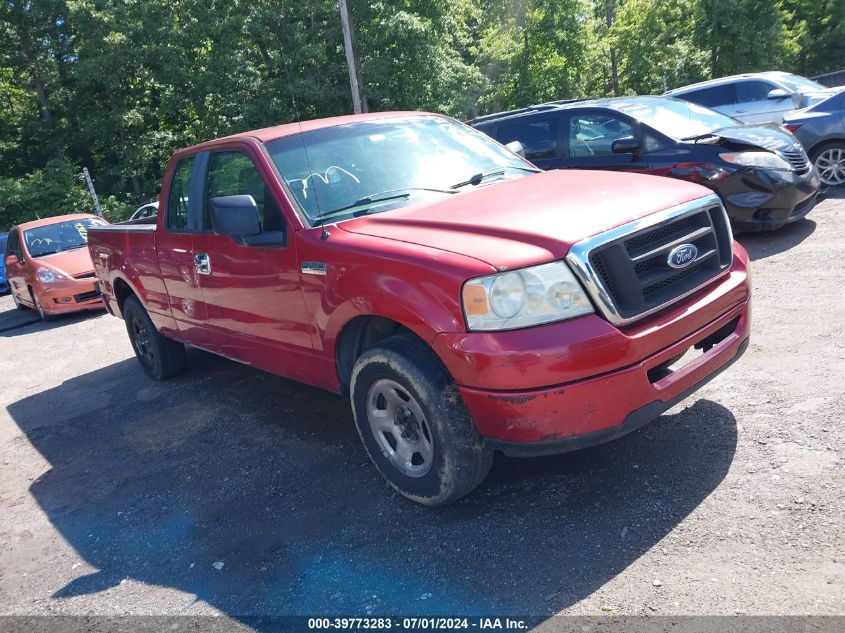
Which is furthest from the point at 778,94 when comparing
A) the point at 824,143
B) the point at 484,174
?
the point at 484,174

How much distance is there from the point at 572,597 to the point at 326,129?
3.15 meters

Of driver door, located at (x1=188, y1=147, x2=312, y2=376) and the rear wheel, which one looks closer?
driver door, located at (x1=188, y1=147, x2=312, y2=376)

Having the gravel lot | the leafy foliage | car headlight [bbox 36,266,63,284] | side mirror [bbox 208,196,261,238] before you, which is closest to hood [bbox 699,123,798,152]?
the gravel lot

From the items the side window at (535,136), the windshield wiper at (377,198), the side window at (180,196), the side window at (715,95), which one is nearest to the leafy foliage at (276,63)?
the side window at (715,95)

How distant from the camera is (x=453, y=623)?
2764mm

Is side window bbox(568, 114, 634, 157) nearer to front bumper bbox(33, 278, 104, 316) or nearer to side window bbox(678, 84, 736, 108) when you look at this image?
side window bbox(678, 84, 736, 108)

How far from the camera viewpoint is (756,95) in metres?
13.8

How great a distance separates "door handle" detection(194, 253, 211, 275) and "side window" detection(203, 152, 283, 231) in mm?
203

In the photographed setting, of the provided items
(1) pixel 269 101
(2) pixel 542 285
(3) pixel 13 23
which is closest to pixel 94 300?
(2) pixel 542 285

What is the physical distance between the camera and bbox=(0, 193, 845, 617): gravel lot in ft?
9.39

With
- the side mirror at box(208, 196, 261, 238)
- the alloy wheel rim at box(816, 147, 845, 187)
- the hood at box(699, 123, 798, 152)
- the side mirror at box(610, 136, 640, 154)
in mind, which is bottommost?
the alloy wheel rim at box(816, 147, 845, 187)

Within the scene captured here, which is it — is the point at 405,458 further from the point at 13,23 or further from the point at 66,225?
the point at 13,23

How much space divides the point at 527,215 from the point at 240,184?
6.99ft

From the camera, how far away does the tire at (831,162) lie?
380 inches
